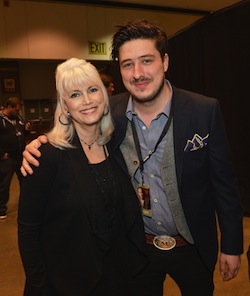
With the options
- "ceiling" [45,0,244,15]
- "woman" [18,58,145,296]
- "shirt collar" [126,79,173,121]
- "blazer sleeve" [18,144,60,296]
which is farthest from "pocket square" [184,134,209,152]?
"ceiling" [45,0,244,15]

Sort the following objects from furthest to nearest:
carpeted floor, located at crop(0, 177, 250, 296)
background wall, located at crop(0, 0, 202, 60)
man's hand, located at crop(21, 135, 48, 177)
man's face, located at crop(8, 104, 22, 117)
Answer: background wall, located at crop(0, 0, 202, 60), man's face, located at crop(8, 104, 22, 117), carpeted floor, located at crop(0, 177, 250, 296), man's hand, located at crop(21, 135, 48, 177)

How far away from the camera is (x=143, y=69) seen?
1378 millimetres

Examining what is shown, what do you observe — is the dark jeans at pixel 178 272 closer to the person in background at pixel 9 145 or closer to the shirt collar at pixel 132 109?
the shirt collar at pixel 132 109

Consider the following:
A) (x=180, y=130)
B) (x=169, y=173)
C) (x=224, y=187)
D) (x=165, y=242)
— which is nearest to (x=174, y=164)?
(x=169, y=173)

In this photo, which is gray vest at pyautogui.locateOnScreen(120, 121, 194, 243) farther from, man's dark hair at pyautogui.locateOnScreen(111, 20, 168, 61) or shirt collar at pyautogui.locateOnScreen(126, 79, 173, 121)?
man's dark hair at pyautogui.locateOnScreen(111, 20, 168, 61)

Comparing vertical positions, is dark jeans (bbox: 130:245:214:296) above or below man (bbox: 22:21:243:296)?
below

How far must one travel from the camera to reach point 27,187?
1.24 meters

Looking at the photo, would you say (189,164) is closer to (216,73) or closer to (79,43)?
(216,73)

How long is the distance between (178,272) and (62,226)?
60 cm

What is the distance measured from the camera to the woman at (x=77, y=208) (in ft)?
4.17

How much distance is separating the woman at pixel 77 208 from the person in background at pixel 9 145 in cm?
319

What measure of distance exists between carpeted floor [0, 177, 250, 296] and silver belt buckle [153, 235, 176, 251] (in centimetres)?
107

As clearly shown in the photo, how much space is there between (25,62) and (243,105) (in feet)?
20.6

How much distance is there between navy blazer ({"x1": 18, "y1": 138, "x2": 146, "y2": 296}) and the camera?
4.11 feet
